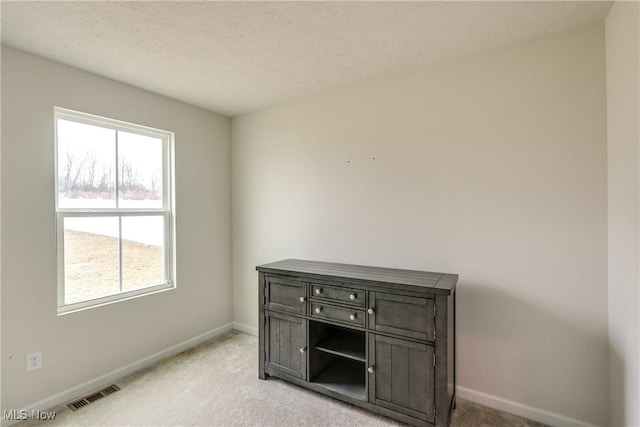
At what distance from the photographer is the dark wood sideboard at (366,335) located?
5.89 feet

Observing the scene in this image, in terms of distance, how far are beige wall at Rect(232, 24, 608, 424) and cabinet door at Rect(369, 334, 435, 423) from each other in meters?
0.53

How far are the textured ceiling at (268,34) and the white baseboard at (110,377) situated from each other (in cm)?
235

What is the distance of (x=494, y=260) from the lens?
2062 millimetres

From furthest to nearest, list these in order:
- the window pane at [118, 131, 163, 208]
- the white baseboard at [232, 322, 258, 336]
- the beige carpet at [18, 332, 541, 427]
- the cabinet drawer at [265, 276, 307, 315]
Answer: the white baseboard at [232, 322, 258, 336], the window pane at [118, 131, 163, 208], the cabinet drawer at [265, 276, 307, 315], the beige carpet at [18, 332, 541, 427]

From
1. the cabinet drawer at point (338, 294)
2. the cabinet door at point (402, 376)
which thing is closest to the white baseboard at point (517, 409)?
the cabinet door at point (402, 376)

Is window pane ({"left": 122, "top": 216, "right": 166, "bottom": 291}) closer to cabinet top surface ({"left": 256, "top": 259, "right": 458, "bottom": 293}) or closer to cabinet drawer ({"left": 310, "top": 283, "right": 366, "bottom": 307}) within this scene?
cabinet top surface ({"left": 256, "top": 259, "right": 458, "bottom": 293})

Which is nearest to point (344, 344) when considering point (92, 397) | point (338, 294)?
point (338, 294)

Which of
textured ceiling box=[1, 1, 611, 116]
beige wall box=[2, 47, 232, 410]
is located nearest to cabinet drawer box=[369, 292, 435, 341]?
textured ceiling box=[1, 1, 611, 116]

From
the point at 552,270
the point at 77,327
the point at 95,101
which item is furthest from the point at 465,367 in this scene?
the point at 95,101

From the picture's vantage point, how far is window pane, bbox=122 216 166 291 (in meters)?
2.62

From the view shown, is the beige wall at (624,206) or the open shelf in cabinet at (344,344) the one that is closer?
the beige wall at (624,206)

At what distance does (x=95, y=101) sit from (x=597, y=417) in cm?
399

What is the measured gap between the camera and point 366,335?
201 cm

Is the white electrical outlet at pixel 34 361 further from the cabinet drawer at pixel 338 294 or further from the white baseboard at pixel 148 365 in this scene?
the cabinet drawer at pixel 338 294
